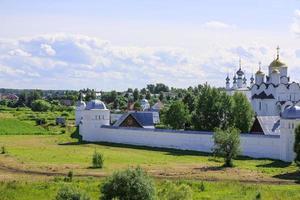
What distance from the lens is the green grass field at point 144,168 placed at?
26375mm

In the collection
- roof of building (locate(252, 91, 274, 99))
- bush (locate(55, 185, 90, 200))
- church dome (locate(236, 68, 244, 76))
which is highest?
church dome (locate(236, 68, 244, 76))

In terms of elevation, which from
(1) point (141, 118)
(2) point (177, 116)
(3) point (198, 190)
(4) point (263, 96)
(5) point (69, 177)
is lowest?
(3) point (198, 190)

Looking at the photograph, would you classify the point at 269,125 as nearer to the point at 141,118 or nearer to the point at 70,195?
the point at 141,118

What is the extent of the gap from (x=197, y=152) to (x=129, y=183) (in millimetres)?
26975

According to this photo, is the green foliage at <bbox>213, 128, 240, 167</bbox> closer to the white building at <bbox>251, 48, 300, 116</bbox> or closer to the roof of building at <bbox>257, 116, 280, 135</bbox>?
the roof of building at <bbox>257, 116, 280, 135</bbox>

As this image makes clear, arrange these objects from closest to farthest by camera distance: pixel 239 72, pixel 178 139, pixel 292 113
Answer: pixel 292 113
pixel 178 139
pixel 239 72

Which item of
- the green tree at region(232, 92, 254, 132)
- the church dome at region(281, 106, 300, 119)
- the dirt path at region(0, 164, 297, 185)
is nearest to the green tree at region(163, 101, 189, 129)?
the green tree at region(232, 92, 254, 132)

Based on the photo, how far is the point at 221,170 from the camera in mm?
34375

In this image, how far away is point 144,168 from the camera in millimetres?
34625

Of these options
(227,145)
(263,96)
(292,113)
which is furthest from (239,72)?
(227,145)

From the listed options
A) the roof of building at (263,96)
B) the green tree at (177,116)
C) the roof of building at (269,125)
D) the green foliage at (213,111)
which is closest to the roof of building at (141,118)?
the green tree at (177,116)

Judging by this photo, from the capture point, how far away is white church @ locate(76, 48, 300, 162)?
134 feet

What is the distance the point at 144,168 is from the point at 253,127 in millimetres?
15766

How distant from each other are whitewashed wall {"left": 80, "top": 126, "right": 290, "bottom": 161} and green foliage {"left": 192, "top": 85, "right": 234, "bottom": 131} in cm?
503
